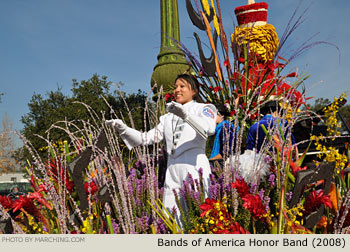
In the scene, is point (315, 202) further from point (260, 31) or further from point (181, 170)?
point (260, 31)

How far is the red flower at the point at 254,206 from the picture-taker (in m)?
1.32

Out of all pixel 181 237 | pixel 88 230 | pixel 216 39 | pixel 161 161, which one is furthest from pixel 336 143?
pixel 88 230

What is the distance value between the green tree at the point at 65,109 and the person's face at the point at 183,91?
21.9ft

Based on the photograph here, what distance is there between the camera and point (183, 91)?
95.6 inches

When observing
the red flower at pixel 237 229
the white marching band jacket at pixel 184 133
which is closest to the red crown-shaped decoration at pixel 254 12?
the white marching band jacket at pixel 184 133

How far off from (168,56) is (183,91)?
659 cm

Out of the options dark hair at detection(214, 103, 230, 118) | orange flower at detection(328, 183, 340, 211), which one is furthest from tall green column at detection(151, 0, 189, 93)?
orange flower at detection(328, 183, 340, 211)

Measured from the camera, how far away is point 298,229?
135cm

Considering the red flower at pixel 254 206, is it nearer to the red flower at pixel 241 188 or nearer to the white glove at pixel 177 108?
the red flower at pixel 241 188

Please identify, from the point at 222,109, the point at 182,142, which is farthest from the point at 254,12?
the point at 182,142

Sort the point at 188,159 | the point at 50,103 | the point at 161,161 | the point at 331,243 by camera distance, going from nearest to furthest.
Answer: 1. the point at 331,243
2. the point at 188,159
3. the point at 161,161
4. the point at 50,103

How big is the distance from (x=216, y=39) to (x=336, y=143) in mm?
2224

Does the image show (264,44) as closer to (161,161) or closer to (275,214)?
(161,161)

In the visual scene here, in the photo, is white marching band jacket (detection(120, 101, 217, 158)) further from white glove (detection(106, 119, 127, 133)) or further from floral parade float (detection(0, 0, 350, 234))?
floral parade float (detection(0, 0, 350, 234))
